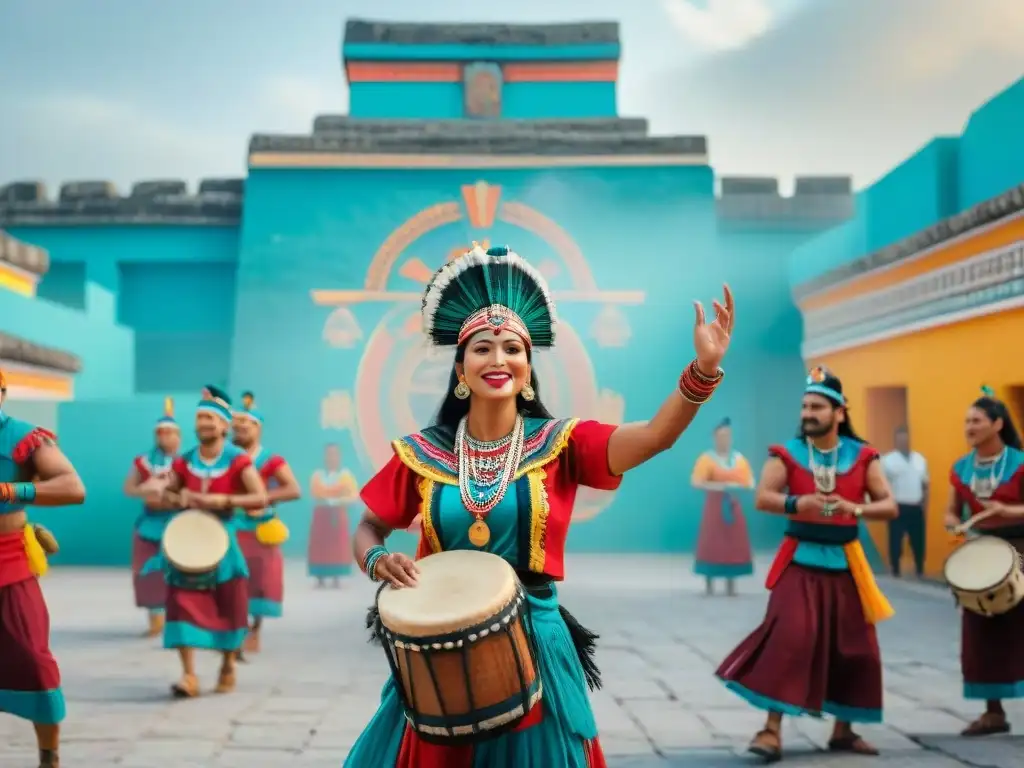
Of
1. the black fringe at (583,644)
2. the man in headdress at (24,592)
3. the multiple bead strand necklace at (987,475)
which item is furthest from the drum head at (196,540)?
the multiple bead strand necklace at (987,475)

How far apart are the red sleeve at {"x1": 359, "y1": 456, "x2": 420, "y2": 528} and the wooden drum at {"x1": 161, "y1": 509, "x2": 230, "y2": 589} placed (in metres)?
3.64

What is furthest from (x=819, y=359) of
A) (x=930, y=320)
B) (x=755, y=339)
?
(x=930, y=320)

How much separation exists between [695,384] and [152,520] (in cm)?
726

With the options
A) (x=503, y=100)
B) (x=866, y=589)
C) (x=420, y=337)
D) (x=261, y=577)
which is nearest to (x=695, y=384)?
(x=866, y=589)

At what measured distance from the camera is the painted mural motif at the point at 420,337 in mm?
15875

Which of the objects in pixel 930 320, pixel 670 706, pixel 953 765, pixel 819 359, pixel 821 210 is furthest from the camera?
pixel 821 210

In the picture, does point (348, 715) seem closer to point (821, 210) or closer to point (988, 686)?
point (988, 686)

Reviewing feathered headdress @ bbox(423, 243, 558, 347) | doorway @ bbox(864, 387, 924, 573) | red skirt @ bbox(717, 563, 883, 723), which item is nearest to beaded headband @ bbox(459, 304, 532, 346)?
feathered headdress @ bbox(423, 243, 558, 347)

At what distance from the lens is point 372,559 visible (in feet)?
10.1

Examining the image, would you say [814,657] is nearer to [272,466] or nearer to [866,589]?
[866,589]

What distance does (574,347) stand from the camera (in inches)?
630

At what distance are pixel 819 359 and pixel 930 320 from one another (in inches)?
158

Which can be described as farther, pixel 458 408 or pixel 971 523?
pixel 971 523

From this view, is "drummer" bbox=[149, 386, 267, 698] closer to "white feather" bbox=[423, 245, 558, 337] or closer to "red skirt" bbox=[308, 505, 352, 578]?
"white feather" bbox=[423, 245, 558, 337]
